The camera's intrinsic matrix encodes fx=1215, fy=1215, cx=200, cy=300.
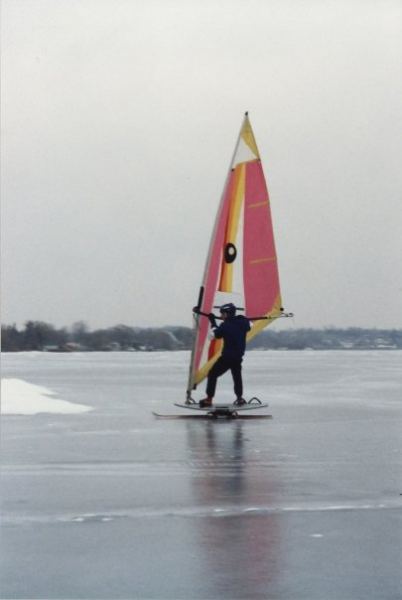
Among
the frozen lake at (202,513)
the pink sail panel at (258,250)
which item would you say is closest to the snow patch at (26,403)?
the pink sail panel at (258,250)

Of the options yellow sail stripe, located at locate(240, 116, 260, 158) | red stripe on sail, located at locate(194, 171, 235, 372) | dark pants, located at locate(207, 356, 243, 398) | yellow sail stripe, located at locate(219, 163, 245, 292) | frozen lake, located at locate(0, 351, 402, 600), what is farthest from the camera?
yellow sail stripe, located at locate(240, 116, 260, 158)

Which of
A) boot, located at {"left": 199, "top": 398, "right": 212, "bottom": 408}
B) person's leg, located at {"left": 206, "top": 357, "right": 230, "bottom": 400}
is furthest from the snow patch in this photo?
person's leg, located at {"left": 206, "top": 357, "right": 230, "bottom": 400}

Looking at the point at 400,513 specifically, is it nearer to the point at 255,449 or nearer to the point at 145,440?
the point at 255,449

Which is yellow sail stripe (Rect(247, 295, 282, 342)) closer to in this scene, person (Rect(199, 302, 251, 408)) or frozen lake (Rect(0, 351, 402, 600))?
person (Rect(199, 302, 251, 408))

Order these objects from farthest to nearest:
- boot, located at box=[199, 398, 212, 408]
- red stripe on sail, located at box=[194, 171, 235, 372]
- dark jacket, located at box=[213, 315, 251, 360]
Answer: red stripe on sail, located at box=[194, 171, 235, 372]
boot, located at box=[199, 398, 212, 408]
dark jacket, located at box=[213, 315, 251, 360]

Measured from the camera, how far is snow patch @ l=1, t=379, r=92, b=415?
64.9ft

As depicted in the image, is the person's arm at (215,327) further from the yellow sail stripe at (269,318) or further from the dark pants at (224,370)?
the yellow sail stripe at (269,318)

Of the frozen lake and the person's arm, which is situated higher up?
the person's arm

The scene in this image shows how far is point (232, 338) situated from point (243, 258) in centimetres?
227

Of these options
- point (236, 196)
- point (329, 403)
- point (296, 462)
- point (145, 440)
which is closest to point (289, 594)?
point (296, 462)

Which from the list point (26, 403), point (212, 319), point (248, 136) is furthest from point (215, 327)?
point (26, 403)

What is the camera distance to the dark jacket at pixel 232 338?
17.9m

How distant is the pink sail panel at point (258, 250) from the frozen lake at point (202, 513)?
432 centimetres

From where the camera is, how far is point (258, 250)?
2005 centimetres
